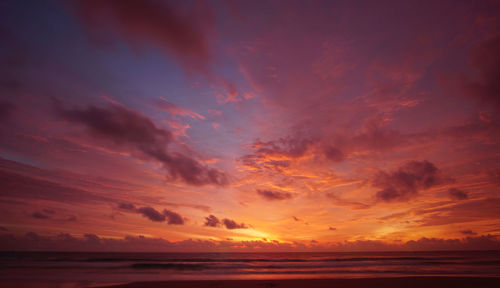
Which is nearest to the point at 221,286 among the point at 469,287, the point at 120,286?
the point at 120,286

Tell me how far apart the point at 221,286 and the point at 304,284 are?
20.1 ft

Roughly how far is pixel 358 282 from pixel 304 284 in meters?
4.56

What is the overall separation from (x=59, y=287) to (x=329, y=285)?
19169 millimetres

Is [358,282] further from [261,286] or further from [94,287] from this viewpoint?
[94,287]

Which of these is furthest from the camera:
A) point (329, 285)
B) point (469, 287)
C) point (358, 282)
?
point (358, 282)

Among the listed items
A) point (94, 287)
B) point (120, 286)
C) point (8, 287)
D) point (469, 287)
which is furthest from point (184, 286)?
point (469, 287)

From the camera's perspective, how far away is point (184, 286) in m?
17.2

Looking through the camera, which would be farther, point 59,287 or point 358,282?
point 358,282

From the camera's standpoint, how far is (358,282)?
734 inches

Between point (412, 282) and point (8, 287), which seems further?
point (412, 282)

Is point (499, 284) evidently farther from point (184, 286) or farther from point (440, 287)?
point (184, 286)

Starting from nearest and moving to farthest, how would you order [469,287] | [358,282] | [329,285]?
[469,287] → [329,285] → [358,282]

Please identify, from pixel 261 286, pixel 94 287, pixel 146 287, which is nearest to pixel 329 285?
pixel 261 286

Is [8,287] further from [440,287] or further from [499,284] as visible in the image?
[499,284]
